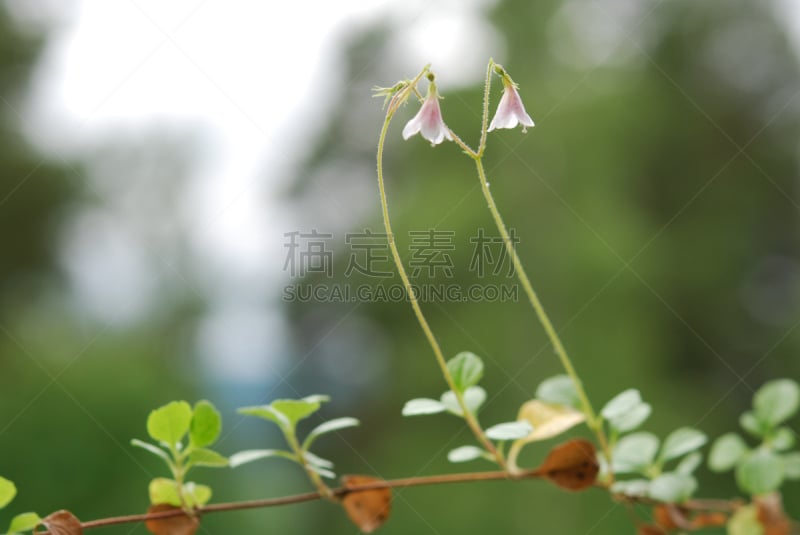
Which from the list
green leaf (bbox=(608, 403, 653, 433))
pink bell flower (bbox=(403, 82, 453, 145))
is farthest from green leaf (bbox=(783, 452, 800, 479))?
pink bell flower (bbox=(403, 82, 453, 145))

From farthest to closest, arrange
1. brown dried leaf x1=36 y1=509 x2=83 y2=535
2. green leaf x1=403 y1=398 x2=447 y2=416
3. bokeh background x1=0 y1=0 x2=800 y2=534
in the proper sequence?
bokeh background x1=0 y1=0 x2=800 y2=534
green leaf x1=403 y1=398 x2=447 y2=416
brown dried leaf x1=36 y1=509 x2=83 y2=535

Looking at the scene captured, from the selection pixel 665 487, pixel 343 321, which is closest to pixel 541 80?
pixel 343 321

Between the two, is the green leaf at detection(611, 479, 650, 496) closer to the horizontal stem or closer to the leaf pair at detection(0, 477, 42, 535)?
the horizontal stem

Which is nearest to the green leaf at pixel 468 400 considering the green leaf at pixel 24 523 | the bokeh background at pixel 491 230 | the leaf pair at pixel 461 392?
the leaf pair at pixel 461 392

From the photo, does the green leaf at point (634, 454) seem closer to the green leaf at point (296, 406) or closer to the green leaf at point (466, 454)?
the green leaf at point (466, 454)

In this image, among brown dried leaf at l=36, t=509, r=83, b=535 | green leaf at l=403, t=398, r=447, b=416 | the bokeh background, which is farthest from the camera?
the bokeh background

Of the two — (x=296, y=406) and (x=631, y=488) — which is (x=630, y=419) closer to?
(x=631, y=488)
